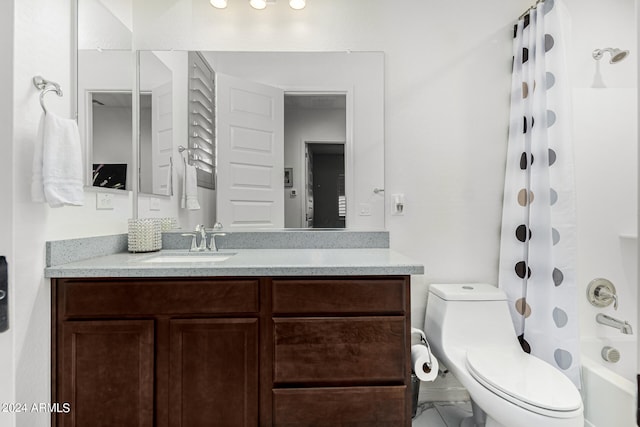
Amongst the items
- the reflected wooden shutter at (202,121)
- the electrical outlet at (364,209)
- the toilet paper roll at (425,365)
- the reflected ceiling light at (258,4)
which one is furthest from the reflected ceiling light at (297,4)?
the toilet paper roll at (425,365)

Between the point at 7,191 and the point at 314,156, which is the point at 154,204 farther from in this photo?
the point at 314,156

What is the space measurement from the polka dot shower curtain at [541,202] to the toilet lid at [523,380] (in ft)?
0.83

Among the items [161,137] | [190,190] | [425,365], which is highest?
[161,137]

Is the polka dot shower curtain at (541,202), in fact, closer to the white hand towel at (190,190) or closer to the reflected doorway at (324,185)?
the reflected doorway at (324,185)

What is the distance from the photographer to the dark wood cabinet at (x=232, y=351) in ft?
4.02

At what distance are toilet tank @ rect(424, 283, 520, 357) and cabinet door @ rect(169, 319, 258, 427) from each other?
3.35 ft

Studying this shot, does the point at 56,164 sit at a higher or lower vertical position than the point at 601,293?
higher

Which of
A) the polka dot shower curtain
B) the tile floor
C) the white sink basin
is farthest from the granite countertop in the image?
the tile floor

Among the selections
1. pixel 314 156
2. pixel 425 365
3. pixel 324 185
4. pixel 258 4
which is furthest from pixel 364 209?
pixel 258 4

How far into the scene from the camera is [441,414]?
5.91ft

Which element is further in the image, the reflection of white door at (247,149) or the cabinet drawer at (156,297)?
the reflection of white door at (247,149)

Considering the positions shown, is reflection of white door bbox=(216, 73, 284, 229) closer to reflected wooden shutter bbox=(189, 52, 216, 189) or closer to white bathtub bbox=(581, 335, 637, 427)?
reflected wooden shutter bbox=(189, 52, 216, 189)

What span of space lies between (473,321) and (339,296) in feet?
2.90

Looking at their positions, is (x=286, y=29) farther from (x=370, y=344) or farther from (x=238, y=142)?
(x=370, y=344)
